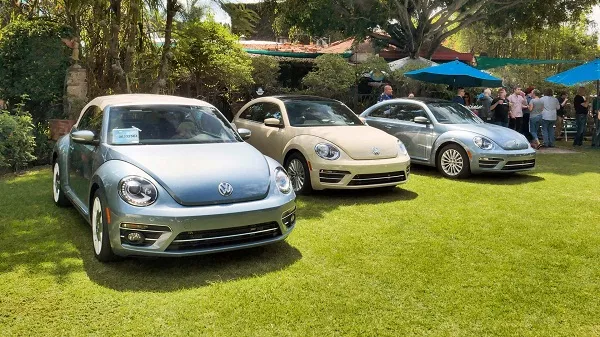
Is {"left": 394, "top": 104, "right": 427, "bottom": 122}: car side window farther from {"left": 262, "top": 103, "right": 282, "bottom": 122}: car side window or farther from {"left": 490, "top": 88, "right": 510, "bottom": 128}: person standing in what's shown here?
{"left": 490, "top": 88, "right": 510, "bottom": 128}: person standing

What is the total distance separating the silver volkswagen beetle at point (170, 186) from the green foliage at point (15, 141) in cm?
372

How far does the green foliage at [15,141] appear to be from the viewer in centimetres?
828

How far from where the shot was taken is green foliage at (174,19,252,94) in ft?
46.8

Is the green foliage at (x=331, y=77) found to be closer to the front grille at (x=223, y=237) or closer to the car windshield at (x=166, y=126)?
the car windshield at (x=166, y=126)

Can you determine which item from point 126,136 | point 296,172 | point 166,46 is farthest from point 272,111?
point 166,46

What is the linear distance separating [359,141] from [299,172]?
95 centimetres

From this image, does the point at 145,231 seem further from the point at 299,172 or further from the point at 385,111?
the point at 385,111

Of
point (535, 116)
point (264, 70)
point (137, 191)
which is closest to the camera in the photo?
point (137, 191)

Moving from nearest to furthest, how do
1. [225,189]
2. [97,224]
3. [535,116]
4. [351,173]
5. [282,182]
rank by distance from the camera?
[225,189] < [97,224] < [282,182] < [351,173] < [535,116]

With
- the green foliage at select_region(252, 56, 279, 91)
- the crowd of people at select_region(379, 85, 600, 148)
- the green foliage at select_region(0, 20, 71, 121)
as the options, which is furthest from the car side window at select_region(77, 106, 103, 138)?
the green foliage at select_region(252, 56, 279, 91)

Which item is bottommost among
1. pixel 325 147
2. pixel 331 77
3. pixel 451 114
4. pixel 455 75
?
pixel 325 147

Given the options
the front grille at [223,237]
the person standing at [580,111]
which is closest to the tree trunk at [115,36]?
the front grille at [223,237]

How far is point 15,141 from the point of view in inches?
331

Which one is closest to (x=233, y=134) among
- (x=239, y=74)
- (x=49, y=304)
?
(x=49, y=304)
